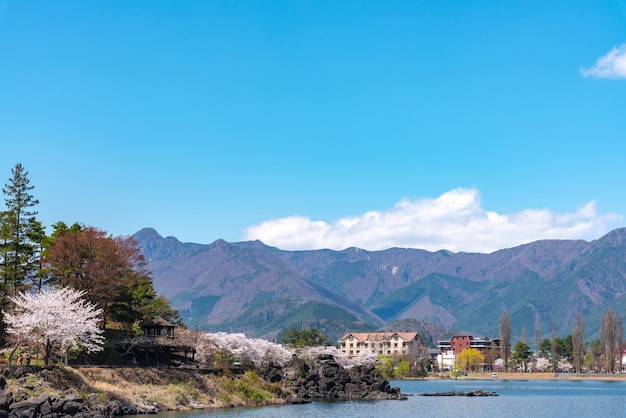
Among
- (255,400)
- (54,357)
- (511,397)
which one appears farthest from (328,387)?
(54,357)

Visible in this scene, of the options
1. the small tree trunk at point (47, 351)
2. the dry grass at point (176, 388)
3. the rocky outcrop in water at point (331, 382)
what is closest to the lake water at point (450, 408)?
the dry grass at point (176, 388)

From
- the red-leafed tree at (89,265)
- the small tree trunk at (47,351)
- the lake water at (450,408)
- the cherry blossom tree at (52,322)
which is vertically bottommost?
the lake water at (450,408)

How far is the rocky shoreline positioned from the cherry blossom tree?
3.35m

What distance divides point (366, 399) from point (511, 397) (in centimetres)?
2933

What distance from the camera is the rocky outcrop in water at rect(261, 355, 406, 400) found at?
111812mm

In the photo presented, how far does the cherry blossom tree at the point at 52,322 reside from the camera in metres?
76.6

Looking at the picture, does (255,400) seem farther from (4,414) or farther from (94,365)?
(4,414)

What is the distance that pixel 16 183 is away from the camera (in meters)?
92.9

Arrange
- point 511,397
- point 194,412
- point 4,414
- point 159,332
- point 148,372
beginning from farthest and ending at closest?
point 511,397 < point 159,332 < point 148,372 < point 194,412 < point 4,414

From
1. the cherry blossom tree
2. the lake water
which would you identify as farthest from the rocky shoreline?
the lake water

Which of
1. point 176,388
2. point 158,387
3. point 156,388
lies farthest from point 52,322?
point 176,388

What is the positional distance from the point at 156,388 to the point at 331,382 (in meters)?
36.6

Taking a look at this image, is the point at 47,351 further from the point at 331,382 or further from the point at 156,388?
the point at 331,382

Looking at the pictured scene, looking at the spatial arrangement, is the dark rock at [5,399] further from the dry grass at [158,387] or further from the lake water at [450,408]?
the lake water at [450,408]
